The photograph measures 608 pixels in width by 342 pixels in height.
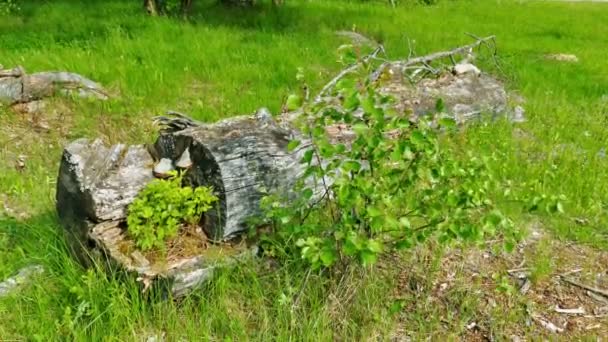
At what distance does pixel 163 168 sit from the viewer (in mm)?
3580

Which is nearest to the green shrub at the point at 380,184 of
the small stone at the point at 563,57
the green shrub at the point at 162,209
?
the green shrub at the point at 162,209

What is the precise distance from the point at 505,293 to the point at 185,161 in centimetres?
226

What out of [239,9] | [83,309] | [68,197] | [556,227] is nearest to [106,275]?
[83,309]

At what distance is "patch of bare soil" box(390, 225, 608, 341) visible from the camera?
124 inches

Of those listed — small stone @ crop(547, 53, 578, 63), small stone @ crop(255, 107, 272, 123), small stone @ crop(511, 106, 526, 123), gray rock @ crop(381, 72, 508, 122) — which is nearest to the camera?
small stone @ crop(255, 107, 272, 123)

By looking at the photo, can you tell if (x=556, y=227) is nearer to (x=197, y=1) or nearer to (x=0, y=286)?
(x=0, y=286)

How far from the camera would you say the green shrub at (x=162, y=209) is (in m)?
3.22

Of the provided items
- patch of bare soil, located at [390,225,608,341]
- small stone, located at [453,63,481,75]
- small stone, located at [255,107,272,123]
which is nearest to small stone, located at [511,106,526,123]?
small stone, located at [453,63,481,75]

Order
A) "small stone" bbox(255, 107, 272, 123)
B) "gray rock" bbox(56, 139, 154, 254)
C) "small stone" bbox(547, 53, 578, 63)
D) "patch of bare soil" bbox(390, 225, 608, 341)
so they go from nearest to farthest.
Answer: "patch of bare soil" bbox(390, 225, 608, 341), "gray rock" bbox(56, 139, 154, 254), "small stone" bbox(255, 107, 272, 123), "small stone" bbox(547, 53, 578, 63)

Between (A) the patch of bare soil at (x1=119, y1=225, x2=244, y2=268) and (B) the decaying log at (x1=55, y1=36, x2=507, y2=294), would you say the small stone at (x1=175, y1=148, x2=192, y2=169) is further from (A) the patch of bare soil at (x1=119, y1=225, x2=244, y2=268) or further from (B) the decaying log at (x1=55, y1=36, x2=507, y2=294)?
(A) the patch of bare soil at (x1=119, y1=225, x2=244, y2=268)

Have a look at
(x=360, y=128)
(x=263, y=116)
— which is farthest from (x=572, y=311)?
(x=263, y=116)

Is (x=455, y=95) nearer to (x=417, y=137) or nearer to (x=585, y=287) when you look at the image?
(x=585, y=287)

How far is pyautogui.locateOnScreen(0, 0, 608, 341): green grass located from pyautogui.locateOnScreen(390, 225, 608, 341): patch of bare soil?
0.37 ft

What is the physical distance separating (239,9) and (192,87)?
430 centimetres
